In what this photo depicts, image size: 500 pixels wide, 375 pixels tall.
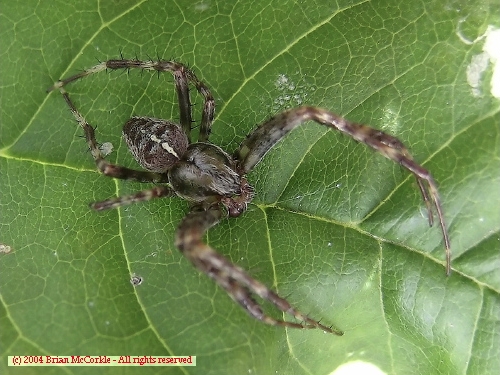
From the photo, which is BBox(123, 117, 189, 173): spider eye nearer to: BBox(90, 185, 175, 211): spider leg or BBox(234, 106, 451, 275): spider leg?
BBox(90, 185, 175, 211): spider leg

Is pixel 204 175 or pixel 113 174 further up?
pixel 204 175

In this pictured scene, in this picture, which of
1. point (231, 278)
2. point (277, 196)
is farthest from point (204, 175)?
point (231, 278)

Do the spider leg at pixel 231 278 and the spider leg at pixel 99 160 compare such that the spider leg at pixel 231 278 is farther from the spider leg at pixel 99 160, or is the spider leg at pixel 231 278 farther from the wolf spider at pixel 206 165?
the spider leg at pixel 99 160

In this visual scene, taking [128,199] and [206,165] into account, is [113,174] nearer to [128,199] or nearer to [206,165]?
[128,199]

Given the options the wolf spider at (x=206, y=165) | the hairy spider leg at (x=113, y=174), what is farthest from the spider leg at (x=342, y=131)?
the hairy spider leg at (x=113, y=174)

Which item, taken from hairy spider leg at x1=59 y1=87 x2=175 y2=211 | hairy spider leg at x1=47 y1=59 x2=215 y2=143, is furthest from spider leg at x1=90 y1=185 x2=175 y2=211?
hairy spider leg at x1=47 y1=59 x2=215 y2=143

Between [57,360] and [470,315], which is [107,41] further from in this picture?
[470,315]
